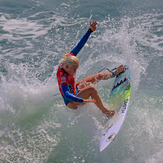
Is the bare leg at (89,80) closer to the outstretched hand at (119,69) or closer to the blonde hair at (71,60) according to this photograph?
the outstretched hand at (119,69)

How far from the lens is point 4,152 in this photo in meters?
4.18

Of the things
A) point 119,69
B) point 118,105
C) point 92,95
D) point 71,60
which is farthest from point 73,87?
point 119,69

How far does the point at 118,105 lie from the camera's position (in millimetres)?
4410

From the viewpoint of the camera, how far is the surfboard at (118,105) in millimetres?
3582

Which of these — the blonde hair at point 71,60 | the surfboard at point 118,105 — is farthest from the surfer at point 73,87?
the surfboard at point 118,105

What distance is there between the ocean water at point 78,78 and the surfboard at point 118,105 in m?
0.36

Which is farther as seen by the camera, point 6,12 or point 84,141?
point 6,12

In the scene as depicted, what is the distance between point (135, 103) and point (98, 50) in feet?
7.61

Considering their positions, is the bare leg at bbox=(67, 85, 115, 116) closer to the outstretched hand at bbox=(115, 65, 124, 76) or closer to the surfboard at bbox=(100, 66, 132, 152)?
the surfboard at bbox=(100, 66, 132, 152)

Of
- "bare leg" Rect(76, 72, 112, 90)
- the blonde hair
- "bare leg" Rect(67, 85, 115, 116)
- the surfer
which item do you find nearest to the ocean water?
"bare leg" Rect(67, 85, 115, 116)

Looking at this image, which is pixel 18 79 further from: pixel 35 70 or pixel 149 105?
pixel 149 105

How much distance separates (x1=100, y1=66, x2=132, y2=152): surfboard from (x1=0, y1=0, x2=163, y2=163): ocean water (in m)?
0.36

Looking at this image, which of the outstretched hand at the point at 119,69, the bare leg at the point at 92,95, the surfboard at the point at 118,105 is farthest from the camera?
the outstretched hand at the point at 119,69

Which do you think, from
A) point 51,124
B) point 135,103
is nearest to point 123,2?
point 135,103
